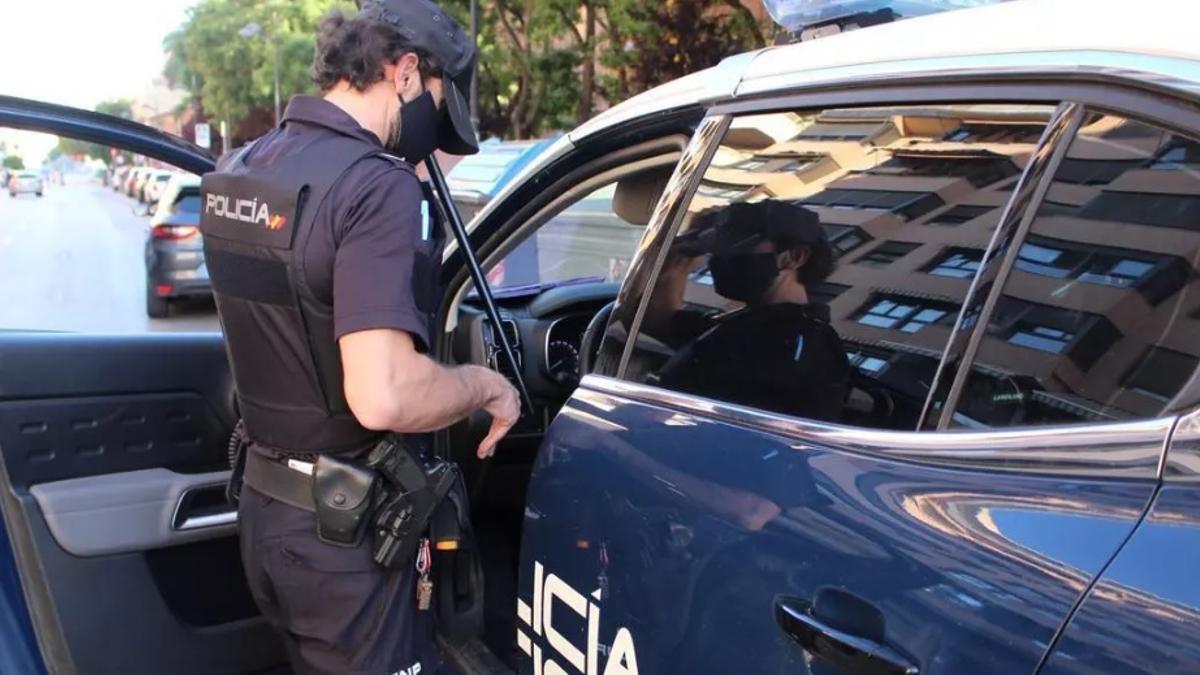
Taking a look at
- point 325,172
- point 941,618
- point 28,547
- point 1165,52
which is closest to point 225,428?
point 28,547

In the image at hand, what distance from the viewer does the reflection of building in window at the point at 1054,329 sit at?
114 cm

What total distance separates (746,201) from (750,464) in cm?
49

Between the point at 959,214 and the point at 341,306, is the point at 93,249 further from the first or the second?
the point at 959,214

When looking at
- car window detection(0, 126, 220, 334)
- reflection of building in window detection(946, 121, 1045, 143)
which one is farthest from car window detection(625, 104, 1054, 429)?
car window detection(0, 126, 220, 334)

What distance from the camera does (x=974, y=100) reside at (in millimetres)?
1282

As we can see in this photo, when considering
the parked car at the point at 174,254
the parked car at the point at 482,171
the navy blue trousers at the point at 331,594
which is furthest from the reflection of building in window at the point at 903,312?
the parked car at the point at 482,171

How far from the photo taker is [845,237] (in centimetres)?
147

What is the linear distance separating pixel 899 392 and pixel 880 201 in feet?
1.00

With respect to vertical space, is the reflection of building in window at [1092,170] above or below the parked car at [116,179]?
above

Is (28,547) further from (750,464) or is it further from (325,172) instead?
(750,464)

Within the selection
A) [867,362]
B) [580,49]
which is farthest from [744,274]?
[580,49]

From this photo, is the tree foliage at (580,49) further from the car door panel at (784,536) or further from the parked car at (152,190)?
the car door panel at (784,536)

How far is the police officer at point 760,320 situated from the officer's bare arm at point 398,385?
41cm

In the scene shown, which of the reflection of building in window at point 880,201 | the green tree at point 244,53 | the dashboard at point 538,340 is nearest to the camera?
the reflection of building in window at point 880,201
